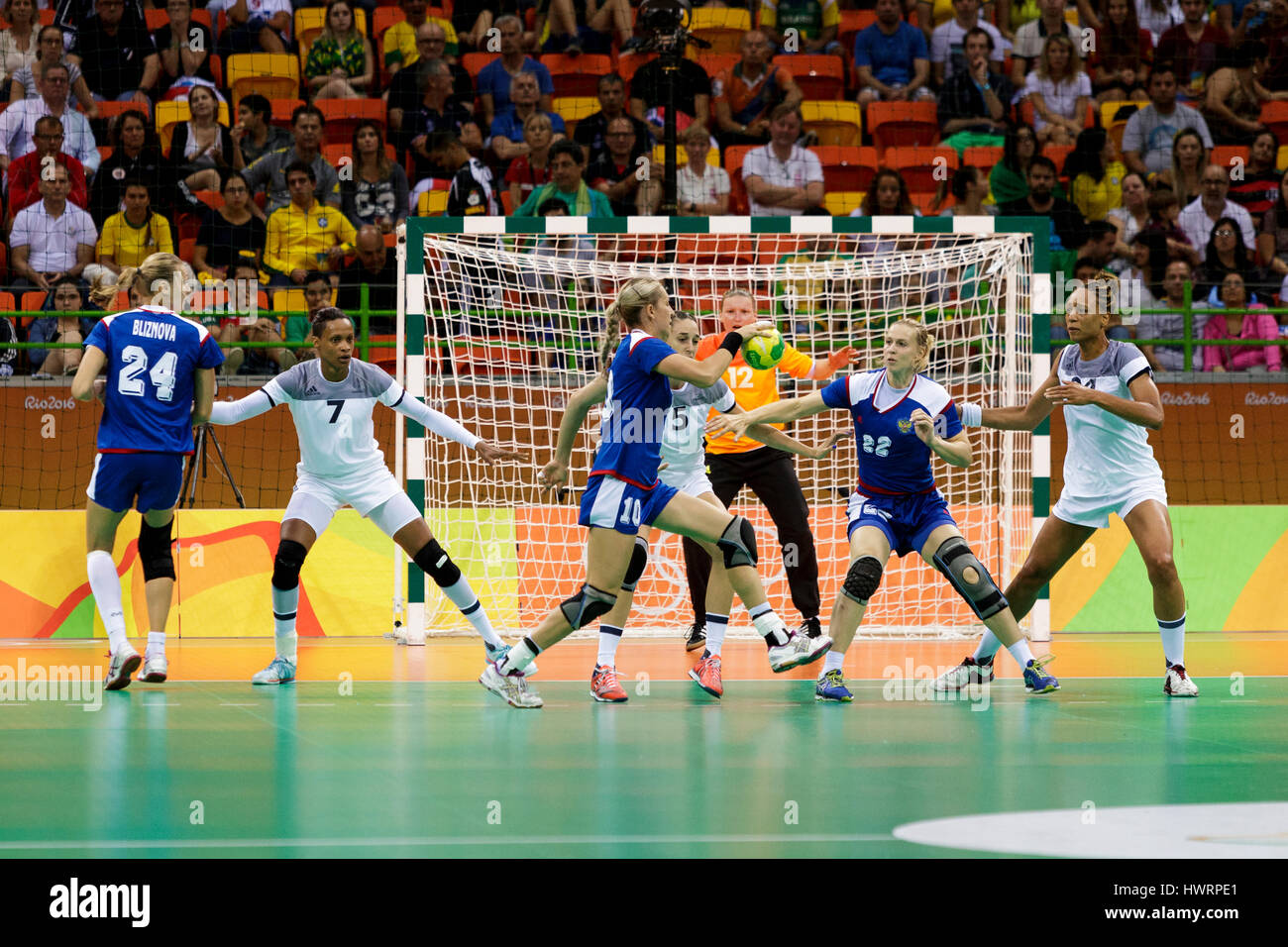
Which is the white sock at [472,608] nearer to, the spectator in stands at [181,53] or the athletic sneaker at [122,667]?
the athletic sneaker at [122,667]

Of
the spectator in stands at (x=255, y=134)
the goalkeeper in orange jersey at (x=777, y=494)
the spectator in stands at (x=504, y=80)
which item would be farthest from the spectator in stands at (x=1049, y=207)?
the spectator in stands at (x=255, y=134)

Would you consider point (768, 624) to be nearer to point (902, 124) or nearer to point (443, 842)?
point (443, 842)

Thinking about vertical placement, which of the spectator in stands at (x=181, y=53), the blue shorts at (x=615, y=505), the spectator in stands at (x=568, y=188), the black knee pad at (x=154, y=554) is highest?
the spectator in stands at (x=181, y=53)

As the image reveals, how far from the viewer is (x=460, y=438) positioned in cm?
832

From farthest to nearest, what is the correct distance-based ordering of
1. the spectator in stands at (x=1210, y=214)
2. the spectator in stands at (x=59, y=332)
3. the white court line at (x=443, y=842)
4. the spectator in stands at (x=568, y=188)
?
the spectator in stands at (x=1210, y=214) → the spectator in stands at (x=568, y=188) → the spectator in stands at (x=59, y=332) → the white court line at (x=443, y=842)

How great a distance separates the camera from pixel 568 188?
14.2 meters

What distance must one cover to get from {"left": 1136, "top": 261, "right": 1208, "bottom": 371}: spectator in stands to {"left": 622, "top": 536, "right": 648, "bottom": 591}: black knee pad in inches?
306

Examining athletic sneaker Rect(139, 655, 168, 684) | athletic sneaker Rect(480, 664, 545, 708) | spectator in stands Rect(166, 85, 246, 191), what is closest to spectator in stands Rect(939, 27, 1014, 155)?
spectator in stands Rect(166, 85, 246, 191)

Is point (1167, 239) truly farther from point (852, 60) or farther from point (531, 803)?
point (531, 803)

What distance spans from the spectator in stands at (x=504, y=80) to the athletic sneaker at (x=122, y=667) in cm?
982

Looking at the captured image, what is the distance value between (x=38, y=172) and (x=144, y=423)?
779 cm

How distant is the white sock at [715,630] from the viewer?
8.17 m

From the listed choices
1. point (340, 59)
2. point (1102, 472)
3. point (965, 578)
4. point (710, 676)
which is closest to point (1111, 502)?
point (1102, 472)

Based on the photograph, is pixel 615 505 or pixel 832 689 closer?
pixel 615 505
